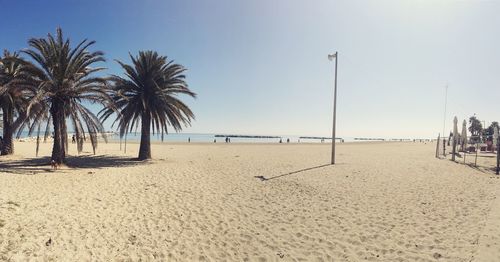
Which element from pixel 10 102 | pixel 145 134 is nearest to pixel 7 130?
pixel 10 102

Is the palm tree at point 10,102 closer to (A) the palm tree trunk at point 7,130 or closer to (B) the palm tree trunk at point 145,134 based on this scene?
(A) the palm tree trunk at point 7,130

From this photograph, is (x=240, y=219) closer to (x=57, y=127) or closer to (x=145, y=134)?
(x=57, y=127)

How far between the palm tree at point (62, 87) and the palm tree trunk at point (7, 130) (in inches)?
175

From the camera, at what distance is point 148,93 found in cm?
2203

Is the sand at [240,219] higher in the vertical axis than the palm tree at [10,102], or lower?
lower

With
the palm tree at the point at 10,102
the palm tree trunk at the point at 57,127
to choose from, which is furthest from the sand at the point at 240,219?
the palm tree at the point at 10,102

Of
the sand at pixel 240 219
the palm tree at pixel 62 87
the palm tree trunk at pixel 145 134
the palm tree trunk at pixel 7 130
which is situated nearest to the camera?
the sand at pixel 240 219

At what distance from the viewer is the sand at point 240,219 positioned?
6867 mm

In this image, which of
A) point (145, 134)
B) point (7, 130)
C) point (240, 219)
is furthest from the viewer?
point (145, 134)

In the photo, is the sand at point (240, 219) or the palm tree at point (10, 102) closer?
the sand at point (240, 219)

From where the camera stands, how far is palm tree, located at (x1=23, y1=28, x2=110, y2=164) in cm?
1670

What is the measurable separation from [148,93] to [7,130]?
10874mm

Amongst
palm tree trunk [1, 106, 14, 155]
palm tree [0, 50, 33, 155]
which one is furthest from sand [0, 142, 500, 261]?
palm tree trunk [1, 106, 14, 155]

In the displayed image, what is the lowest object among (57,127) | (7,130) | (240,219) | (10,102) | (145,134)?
(240,219)
